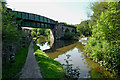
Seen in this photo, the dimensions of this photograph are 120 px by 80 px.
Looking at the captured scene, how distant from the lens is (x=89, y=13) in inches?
739

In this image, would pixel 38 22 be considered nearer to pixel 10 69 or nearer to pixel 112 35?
pixel 10 69

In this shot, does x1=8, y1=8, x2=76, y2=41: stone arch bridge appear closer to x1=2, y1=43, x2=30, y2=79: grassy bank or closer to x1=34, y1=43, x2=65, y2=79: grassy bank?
x1=2, y1=43, x2=30, y2=79: grassy bank

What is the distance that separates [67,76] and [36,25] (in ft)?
80.9

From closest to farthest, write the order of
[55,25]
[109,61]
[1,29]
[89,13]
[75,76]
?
[1,29]
[75,76]
[109,61]
[89,13]
[55,25]

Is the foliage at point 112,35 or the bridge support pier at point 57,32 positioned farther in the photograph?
the bridge support pier at point 57,32

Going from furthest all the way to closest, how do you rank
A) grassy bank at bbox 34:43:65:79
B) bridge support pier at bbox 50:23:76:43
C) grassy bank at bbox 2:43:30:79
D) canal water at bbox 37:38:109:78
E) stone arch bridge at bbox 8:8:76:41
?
1. bridge support pier at bbox 50:23:76:43
2. stone arch bridge at bbox 8:8:76:41
3. canal water at bbox 37:38:109:78
4. grassy bank at bbox 34:43:65:79
5. grassy bank at bbox 2:43:30:79

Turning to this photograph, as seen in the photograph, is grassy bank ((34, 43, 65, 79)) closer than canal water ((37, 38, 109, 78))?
Yes

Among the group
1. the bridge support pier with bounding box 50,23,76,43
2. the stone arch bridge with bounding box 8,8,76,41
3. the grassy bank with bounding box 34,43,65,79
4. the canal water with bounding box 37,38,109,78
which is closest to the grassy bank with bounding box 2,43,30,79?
the grassy bank with bounding box 34,43,65,79

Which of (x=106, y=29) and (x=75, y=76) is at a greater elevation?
(x=106, y=29)

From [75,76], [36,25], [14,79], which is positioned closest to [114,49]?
[75,76]

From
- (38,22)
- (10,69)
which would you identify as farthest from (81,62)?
(38,22)

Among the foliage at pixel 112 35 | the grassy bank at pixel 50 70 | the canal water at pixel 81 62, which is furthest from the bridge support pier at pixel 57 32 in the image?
the foliage at pixel 112 35

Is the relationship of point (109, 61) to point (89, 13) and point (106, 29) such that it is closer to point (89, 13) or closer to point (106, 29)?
point (106, 29)

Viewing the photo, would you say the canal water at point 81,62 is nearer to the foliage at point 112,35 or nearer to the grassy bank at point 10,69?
the foliage at point 112,35
